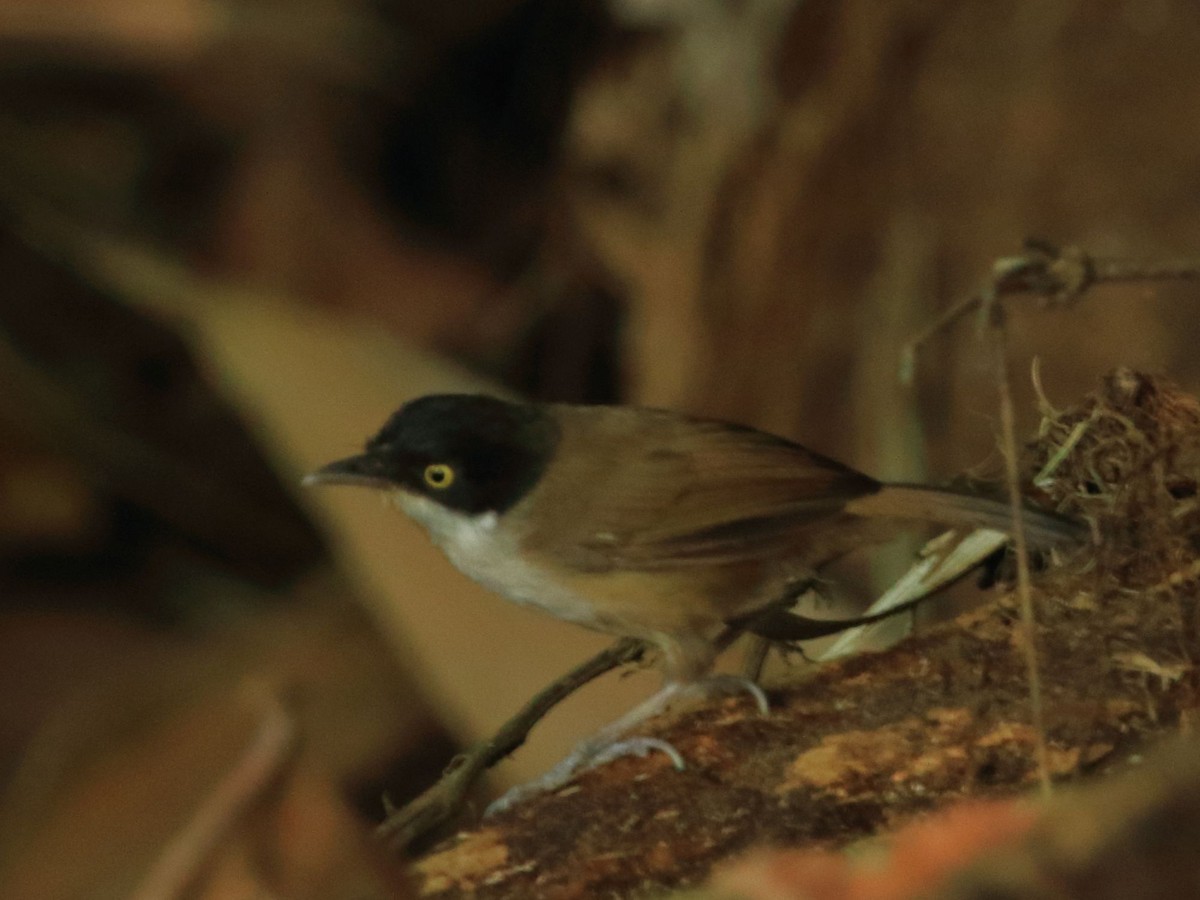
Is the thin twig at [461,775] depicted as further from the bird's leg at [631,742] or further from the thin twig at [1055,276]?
the thin twig at [1055,276]

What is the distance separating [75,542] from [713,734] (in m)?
4.03

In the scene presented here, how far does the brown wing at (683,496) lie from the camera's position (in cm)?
308

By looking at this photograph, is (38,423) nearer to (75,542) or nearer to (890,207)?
(75,542)

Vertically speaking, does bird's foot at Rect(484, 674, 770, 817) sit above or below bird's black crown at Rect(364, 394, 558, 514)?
below

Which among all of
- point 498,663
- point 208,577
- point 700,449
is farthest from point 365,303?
point 700,449

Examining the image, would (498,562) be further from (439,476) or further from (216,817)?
(216,817)

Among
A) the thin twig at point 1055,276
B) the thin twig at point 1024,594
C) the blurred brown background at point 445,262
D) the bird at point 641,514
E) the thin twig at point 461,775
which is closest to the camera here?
the thin twig at point 1024,594

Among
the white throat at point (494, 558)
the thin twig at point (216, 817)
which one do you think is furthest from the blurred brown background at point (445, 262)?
the thin twig at point (216, 817)

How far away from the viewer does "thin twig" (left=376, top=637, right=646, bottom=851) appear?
274 centimetres

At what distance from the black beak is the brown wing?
1.10 ft

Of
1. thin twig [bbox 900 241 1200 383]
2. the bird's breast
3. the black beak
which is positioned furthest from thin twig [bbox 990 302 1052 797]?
the black beak

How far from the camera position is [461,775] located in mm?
2828

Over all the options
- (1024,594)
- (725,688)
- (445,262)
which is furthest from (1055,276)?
(445,262)

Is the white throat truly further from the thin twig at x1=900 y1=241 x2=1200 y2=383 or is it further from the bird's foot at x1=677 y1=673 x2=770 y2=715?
the thin twig at x1=900 y1=241 x2=1200 y2=383
